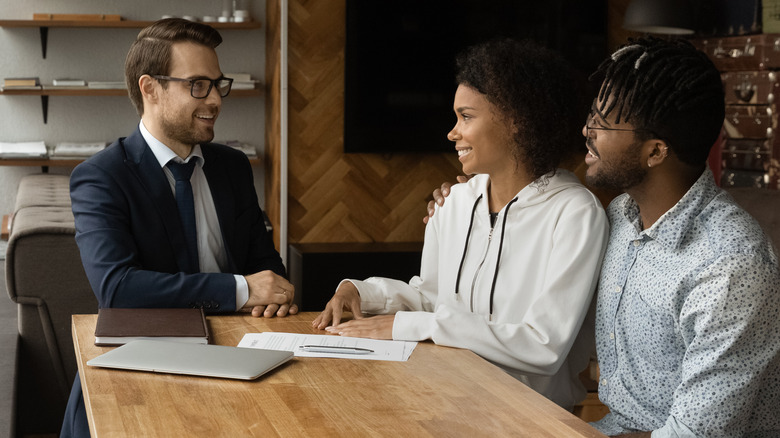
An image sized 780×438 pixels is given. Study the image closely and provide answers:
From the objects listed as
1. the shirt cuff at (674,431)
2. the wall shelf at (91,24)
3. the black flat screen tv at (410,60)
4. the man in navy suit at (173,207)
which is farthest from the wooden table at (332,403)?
the wall shelf at (91,24)

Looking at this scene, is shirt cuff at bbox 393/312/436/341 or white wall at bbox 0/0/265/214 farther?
white wall at bbox 0/0/265/214

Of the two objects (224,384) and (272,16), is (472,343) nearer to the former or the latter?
(224,384)

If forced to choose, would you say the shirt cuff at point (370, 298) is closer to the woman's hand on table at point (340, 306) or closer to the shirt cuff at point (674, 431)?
the woman's hand on table at point (340, 306)

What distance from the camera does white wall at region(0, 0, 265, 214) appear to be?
5004mm

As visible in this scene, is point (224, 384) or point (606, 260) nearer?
point (224, 384)

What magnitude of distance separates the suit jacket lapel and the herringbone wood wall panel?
107 inches

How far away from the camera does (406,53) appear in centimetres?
492

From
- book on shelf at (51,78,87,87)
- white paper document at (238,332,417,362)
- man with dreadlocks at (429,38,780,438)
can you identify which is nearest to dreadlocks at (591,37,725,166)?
man with dreadlocks at (429,38,780,438)

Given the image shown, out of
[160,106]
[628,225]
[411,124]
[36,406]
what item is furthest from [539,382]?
[411,124]

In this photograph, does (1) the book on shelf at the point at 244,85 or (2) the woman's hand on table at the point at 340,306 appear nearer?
(2) the woman's hand on table at the point at 340,306

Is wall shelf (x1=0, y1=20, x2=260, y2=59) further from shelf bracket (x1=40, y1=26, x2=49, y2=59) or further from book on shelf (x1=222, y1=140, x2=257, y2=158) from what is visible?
book on shelf (x1=222, y1=140, x2=257, y2=158)

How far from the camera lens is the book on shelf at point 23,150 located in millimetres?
4812

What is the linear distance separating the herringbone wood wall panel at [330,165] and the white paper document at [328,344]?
314 cm

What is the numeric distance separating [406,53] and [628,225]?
3335mm
